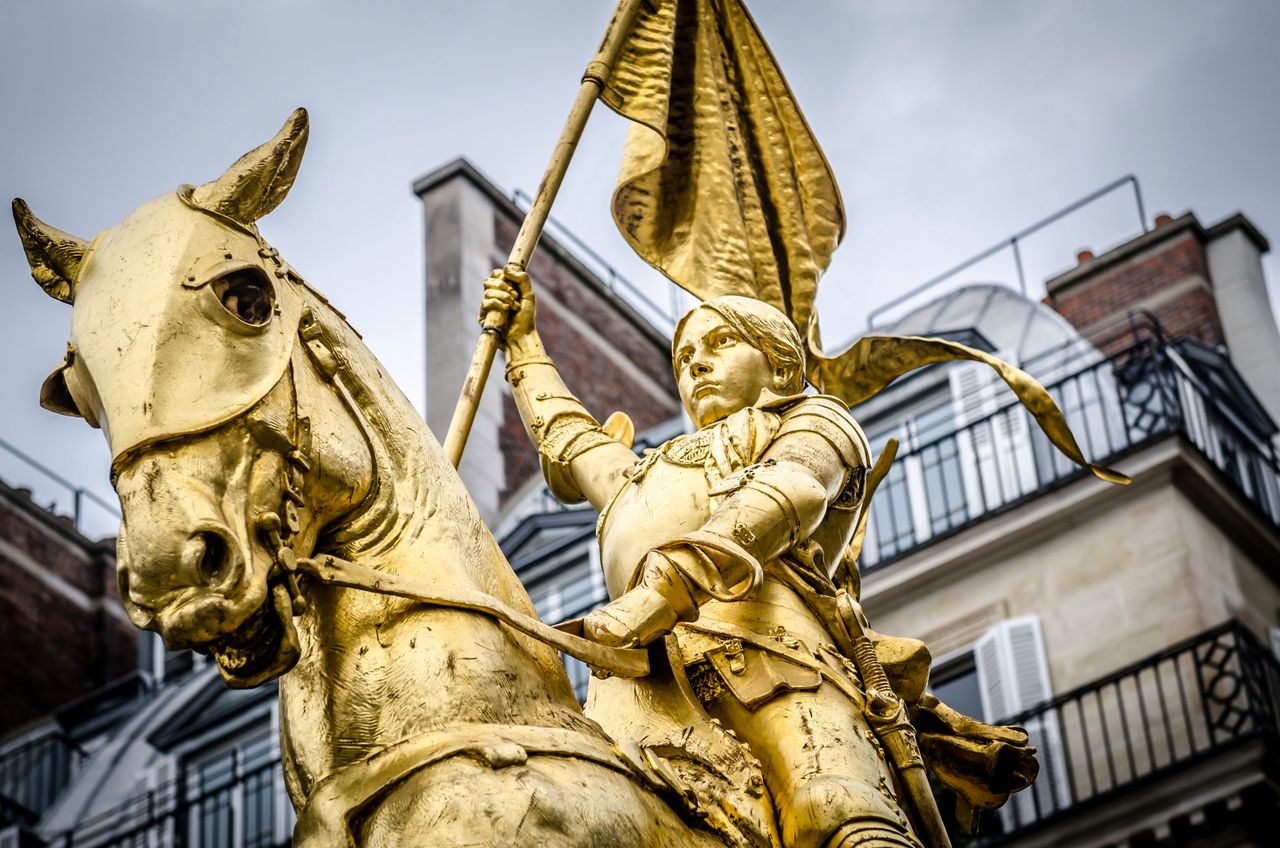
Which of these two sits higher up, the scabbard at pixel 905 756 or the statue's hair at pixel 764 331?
the statue's hair at pixel 764 331

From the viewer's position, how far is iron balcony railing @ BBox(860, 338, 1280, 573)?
23.1 meters

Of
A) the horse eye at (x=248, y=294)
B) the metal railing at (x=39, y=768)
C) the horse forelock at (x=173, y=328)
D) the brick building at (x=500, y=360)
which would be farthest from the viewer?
the metal railing at (x=39, y=768)

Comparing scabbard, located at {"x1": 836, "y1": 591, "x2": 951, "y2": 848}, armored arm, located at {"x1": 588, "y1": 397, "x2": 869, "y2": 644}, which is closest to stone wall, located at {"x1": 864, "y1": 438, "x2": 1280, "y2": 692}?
armored arm, located at {"x1": 588, "y1": 397, "x2": 869, "y2": 644}

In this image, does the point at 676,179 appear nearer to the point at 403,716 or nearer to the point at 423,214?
the point at 403,716

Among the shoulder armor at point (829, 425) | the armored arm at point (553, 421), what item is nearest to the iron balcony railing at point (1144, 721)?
the armored arm at point (553, 421)

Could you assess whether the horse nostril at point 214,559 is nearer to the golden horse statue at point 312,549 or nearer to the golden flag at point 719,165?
the golden horse statue at point 312,549

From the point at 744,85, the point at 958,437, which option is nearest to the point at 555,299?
the point at 958,437

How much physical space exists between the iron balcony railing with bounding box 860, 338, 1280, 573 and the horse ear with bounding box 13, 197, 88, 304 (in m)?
16.8

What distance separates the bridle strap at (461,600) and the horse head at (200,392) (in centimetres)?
11

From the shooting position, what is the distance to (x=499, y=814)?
18.9 feet

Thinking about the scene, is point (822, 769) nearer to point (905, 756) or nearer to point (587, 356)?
point (905, 756)

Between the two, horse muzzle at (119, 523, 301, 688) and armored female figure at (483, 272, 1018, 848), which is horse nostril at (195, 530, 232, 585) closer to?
horse muzzle at (119, 523, 301, 688)

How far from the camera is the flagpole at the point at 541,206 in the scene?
8.12 metres

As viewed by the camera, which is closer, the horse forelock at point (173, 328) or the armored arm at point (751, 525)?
the horse forelock at point (173, 328)
